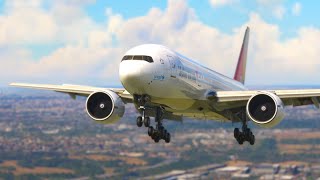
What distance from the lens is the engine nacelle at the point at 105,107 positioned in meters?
42.1

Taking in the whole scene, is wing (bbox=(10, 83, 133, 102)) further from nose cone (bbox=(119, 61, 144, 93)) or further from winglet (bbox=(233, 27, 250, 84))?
winglet (bbox=(233, 27, 250, 84))

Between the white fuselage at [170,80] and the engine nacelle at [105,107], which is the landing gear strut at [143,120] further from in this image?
the engine nacelle at [105,107]

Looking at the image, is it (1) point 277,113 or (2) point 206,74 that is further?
(2) point 206,74

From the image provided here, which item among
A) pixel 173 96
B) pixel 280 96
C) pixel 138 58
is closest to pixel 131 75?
pixel 138 58

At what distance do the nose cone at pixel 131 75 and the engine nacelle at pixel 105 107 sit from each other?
16.2 feet

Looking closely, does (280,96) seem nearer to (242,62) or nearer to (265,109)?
(265,109)

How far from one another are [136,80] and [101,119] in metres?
6.79

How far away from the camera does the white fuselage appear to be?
3712 cm

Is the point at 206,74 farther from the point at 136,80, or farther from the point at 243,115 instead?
the point at 136,80

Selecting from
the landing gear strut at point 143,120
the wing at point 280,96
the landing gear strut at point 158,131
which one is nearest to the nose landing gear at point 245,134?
the wing at point 280,96

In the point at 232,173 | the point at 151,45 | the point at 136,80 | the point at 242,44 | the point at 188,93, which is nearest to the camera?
the point at 136,80

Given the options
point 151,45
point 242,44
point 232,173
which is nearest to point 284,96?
point 151,45

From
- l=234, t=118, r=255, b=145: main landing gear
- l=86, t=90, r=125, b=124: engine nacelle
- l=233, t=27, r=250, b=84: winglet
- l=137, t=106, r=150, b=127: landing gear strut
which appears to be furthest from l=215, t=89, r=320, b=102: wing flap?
l=233, t=27, r=250, b=84: winglet

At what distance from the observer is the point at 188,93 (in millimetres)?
42281
